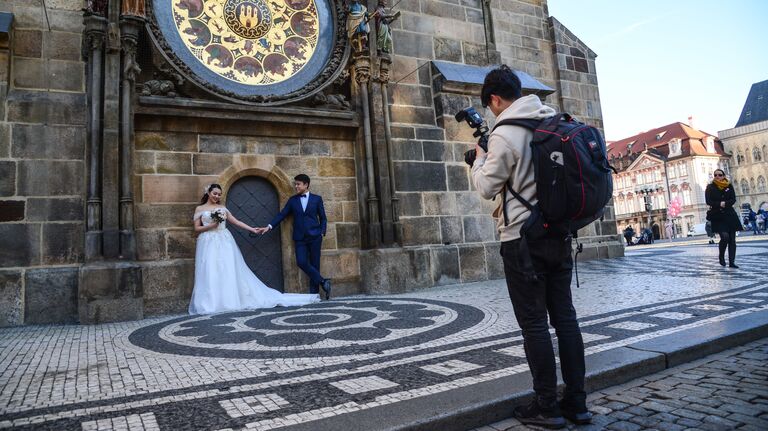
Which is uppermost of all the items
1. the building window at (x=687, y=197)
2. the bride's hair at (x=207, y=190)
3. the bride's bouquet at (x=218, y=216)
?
the building window at (x=687, y=197)

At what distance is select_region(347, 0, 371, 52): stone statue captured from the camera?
28.2 ft

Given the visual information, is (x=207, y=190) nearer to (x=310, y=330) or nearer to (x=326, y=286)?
(x=326, y=286)

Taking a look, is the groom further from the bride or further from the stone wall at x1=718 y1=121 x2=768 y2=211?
the stone wall at x1=718 y1=121 x2=768 y2=211

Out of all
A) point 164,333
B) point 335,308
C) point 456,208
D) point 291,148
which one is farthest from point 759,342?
point 291,148

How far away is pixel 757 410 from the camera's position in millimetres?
2432

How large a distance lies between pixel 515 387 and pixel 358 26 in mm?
7367

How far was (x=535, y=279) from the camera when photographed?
94.3 inches

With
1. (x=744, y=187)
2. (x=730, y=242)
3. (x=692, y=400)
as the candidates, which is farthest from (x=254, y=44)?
(x=744, y=187)

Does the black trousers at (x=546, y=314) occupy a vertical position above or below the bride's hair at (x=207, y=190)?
below

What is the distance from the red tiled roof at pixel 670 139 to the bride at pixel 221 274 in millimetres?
72256

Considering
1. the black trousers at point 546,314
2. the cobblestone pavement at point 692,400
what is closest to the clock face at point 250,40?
the black trousers at point 546,314

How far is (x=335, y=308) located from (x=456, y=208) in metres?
3.87

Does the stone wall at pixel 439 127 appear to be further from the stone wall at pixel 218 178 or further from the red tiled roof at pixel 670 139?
the red tiled roof at pixel 670 139

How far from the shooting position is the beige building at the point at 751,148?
222ft
